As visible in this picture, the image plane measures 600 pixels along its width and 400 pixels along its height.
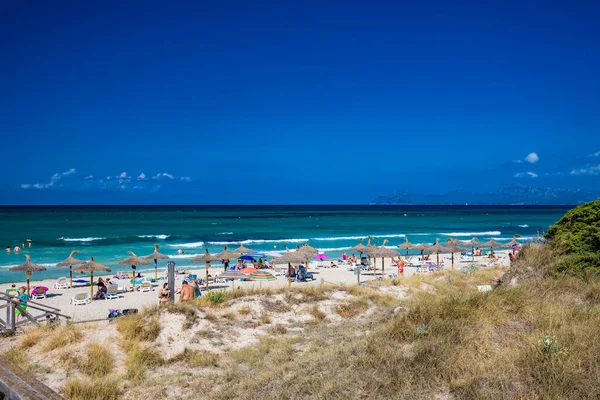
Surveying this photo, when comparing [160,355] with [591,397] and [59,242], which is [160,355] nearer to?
[591,397]

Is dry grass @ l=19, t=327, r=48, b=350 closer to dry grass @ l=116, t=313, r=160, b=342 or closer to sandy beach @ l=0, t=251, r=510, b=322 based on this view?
dry grass @ l=116, t=313, r=160, b=342

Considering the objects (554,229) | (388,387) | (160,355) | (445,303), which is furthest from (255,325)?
(554,229)

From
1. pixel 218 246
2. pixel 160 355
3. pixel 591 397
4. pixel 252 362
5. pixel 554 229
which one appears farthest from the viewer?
pixel 218 246

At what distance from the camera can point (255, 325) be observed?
34.2ft

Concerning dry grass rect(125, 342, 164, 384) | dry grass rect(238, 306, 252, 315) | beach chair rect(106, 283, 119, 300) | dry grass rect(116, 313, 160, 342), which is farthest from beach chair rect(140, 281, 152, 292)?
dry grass rect(125, 342, 164, 384)

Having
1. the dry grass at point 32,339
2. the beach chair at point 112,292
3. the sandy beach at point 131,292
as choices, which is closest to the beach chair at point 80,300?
the sandy beach at point 131,292

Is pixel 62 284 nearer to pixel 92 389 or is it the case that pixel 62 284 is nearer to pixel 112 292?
pixel 112 292

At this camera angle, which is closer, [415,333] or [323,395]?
[323,395]

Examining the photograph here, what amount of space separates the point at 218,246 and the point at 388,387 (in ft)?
119

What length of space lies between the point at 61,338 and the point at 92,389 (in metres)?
2.74

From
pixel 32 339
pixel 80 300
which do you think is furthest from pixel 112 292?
pixel 32 339

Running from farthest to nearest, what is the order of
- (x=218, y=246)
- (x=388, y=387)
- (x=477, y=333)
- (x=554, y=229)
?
(x=218, y=246)
(x=554, y=229)
(x=477, y=333)
(x=388, y=387)

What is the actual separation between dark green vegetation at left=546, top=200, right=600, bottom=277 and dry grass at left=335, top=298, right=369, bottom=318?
192 inches

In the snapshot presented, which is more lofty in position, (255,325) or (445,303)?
(445,303)
